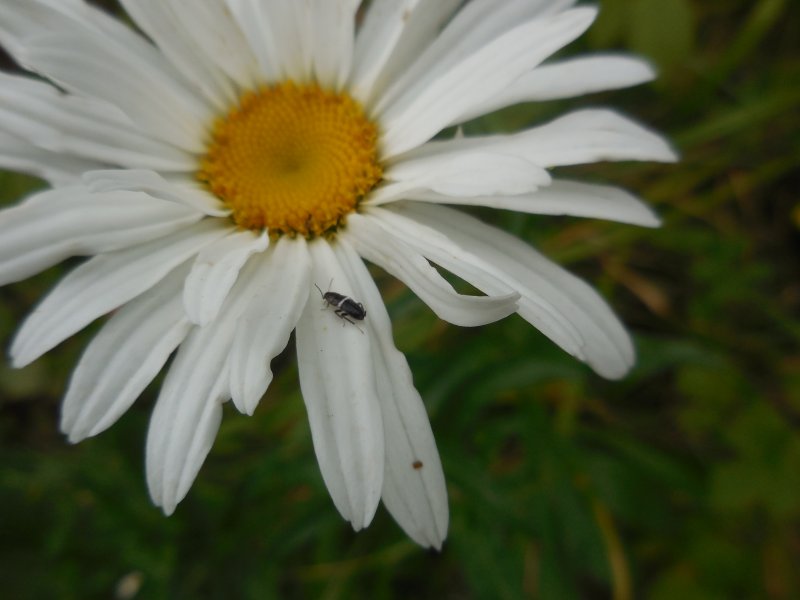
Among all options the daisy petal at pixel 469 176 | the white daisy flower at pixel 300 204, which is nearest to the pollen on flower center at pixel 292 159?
the white daisy flower at pixel 300 204

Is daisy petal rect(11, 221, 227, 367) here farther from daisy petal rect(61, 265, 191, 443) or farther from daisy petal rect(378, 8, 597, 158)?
daisy petal rect(378, 8, 597, 158)

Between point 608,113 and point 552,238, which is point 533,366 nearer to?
point 608,113

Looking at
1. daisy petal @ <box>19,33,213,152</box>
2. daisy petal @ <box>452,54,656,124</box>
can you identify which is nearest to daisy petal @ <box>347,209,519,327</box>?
daisy petal @ <box>452,54,656,124</box>

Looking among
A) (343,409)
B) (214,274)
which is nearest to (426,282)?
(343,409)

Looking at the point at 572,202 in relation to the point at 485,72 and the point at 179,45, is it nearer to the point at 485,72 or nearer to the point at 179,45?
the point at 485,72

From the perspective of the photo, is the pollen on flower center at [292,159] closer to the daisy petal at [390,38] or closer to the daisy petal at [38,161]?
the daisy petal at [390,38]

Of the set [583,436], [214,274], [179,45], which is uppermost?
[179,45]

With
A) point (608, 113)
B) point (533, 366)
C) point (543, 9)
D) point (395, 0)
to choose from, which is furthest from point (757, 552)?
point (395, 0)
